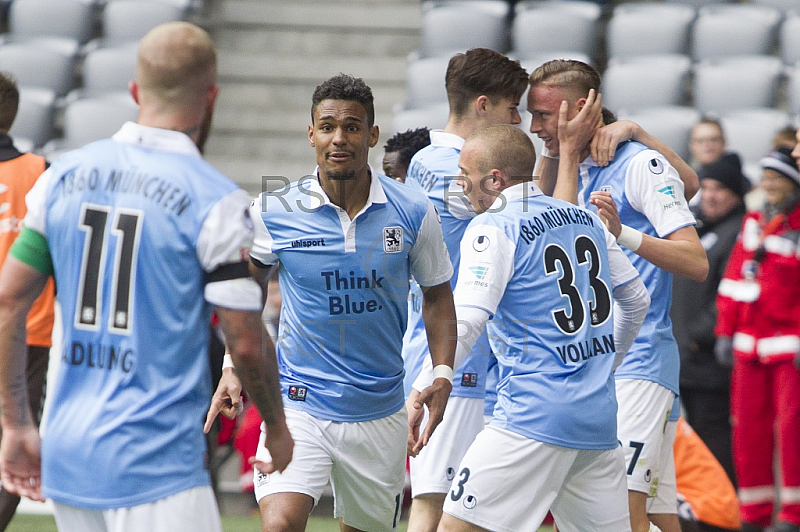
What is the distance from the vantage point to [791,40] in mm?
10188

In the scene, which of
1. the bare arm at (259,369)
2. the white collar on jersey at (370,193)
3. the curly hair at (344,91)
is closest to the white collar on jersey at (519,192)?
the white collar on jersey at (370,193)

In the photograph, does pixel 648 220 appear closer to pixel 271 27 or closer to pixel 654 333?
pixel 654 333

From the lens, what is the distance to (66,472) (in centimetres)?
292

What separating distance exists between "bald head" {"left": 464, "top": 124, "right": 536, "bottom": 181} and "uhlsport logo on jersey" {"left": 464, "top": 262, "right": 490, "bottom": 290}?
487mm

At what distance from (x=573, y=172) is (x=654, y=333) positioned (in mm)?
850

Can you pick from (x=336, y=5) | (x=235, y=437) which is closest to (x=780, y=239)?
(x=235, y=437)

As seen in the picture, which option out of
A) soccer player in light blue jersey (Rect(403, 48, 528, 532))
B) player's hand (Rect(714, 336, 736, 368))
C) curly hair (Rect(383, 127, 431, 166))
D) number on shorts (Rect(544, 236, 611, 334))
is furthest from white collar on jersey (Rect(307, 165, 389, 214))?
player's hand (Rect(714, 336, 736, 368))

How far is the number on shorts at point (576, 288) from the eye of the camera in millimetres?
4102

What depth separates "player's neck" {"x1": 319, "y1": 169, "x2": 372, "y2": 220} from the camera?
4480 millimetres

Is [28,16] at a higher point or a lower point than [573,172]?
higher

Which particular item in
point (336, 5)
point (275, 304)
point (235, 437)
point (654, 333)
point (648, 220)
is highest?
point (336, 5)

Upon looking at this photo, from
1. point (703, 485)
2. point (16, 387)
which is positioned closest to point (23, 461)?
point (16, 387)

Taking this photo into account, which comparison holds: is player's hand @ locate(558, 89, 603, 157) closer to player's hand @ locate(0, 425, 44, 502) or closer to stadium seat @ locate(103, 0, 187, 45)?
player's hand @ locate(0, 425, 44, 502)

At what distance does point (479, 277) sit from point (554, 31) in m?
7.03
